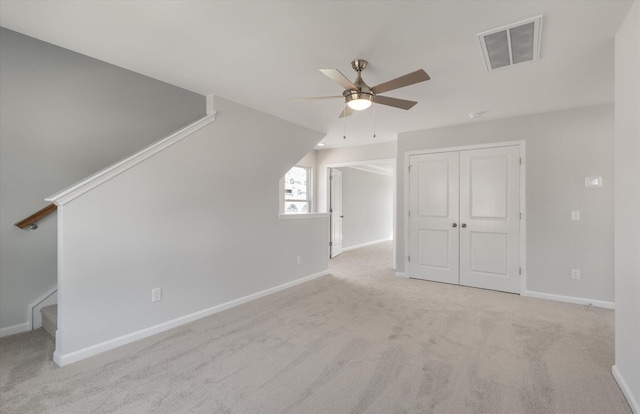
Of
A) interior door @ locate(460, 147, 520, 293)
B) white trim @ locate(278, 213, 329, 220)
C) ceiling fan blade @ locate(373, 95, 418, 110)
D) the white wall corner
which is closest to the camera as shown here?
ceiling fan blade @ locate(373, 95, 418, 110)

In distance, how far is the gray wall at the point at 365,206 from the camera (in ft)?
26.2

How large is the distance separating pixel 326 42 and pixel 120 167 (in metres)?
1.97

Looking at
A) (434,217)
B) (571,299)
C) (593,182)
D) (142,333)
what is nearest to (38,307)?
(142,333)

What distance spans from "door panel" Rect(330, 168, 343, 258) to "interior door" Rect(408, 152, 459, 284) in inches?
86.5

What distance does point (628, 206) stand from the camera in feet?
6.15

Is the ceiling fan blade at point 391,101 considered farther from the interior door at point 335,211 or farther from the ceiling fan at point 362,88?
the interior door at point 335,211

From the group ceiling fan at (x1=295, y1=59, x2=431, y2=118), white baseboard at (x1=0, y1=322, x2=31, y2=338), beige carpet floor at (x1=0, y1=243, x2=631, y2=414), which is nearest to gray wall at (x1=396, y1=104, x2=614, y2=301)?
beige carpet floor at (x1=0, y1=243, x2=631, y2=414)

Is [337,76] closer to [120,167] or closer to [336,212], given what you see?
[120,167]

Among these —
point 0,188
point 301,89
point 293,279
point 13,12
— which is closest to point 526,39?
point 301,89

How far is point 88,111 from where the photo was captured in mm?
2945

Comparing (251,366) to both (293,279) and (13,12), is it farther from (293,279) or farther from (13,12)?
(13,12)

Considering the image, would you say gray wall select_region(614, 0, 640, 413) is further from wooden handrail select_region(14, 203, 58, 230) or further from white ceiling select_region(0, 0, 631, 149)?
wooden handrail select_region(14, 203, 58, 230)

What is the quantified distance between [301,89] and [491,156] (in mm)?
2914

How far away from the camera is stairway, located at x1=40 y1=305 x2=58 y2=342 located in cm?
255
